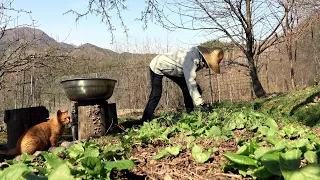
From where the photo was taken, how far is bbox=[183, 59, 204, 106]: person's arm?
15.9 ft

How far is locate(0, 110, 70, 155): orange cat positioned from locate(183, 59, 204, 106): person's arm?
6.31 feet

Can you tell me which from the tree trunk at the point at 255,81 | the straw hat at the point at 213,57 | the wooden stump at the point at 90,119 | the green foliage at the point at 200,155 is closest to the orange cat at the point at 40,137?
the wooden stump at the point at 90,119

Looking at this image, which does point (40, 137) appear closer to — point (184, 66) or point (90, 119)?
point (90, 119)

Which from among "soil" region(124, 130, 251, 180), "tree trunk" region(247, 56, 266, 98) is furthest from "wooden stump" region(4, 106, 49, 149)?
"tree trunk" region(247, 56, 266, 98)

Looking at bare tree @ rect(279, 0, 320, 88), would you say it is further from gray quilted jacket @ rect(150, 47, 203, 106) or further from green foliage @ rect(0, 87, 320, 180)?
green foliage @ rect(0, 87, 320, 180)

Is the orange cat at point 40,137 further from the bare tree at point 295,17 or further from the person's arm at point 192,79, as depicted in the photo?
the bare tree at point 295,17

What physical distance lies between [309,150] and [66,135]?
5.78 meters

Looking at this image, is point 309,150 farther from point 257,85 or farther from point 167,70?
point 257,85

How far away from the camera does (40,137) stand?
425cm

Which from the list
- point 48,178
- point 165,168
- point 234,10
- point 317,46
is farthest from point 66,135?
point 317,46

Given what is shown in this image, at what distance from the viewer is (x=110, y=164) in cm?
165

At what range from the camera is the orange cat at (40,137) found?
3.97m

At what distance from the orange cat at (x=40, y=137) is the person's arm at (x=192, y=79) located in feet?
6.31

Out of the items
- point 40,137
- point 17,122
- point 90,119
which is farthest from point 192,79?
point 17,122
